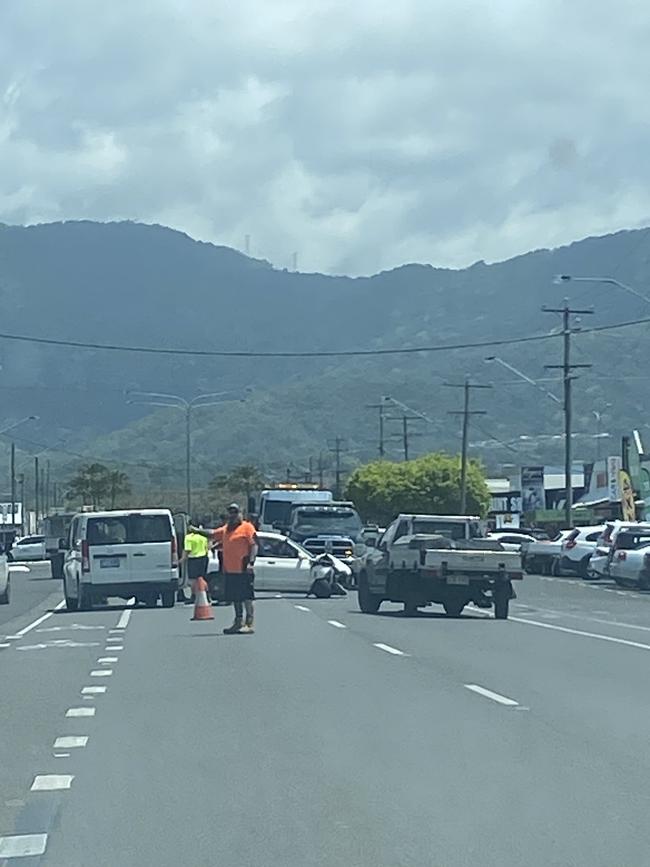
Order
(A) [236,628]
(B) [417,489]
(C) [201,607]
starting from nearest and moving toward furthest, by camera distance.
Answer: (A) [236,628] → (C) [201,607] → (B) [417,489]

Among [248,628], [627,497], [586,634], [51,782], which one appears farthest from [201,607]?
[627,497]

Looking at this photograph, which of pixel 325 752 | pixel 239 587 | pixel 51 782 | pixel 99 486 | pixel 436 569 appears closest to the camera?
pixel 51 782

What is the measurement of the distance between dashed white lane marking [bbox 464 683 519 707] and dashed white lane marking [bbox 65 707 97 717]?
384cm

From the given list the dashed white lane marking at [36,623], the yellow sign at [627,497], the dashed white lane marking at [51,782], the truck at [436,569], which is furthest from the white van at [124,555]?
the yellow sign at [627,497]

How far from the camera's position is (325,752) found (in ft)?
41.4

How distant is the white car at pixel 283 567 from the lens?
38.2m

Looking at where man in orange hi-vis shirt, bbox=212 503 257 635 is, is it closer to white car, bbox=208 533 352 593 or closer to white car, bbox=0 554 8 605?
white car, bbox=208 533 352 593

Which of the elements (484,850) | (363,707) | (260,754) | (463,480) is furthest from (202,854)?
(463,480)

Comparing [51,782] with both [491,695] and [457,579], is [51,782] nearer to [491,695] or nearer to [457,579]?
[491,695]

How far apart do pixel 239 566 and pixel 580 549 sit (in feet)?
108

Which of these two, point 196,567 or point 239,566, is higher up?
point 239,566

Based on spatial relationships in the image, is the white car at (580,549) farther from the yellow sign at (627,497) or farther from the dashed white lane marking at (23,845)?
the dashed white lane marking at (23,845)

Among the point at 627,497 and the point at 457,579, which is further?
the point at 627,497

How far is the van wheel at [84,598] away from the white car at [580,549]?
25420mm
